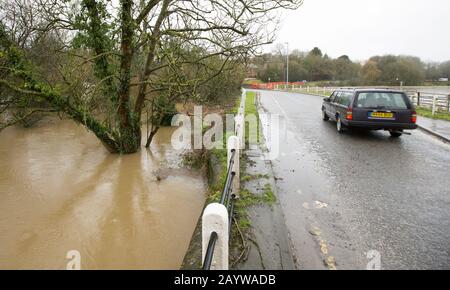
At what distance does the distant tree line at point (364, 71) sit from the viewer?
182 feet

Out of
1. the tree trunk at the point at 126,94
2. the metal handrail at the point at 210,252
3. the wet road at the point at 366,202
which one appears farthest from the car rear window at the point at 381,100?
the metal handrail at the point at 210,252

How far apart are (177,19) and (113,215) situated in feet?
22.0

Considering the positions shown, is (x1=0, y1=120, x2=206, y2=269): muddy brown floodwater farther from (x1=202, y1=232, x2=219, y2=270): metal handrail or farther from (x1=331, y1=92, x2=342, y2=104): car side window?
(x1=331, y1=92, x2=342, y2=104): car side window

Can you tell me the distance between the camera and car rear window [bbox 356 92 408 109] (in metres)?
10.0

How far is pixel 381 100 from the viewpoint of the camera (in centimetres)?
1023

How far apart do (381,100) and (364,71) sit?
62.4 meters

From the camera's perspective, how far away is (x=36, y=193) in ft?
27.1

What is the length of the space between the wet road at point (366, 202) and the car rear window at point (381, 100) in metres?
1.22

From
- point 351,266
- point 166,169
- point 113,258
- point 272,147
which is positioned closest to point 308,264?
point 351,266

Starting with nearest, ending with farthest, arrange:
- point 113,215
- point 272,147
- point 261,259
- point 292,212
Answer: point 261,259
point 292,212
point 113,215
point 272,147

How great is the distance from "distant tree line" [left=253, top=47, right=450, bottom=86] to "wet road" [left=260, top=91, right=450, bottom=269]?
30635mm

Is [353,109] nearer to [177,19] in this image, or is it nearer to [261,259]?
[177,19]

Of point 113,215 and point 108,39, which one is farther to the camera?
point 108,39

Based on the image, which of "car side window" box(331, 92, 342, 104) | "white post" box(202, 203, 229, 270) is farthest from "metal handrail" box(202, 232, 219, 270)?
"car side window" box(331, 92, 342, 104)
